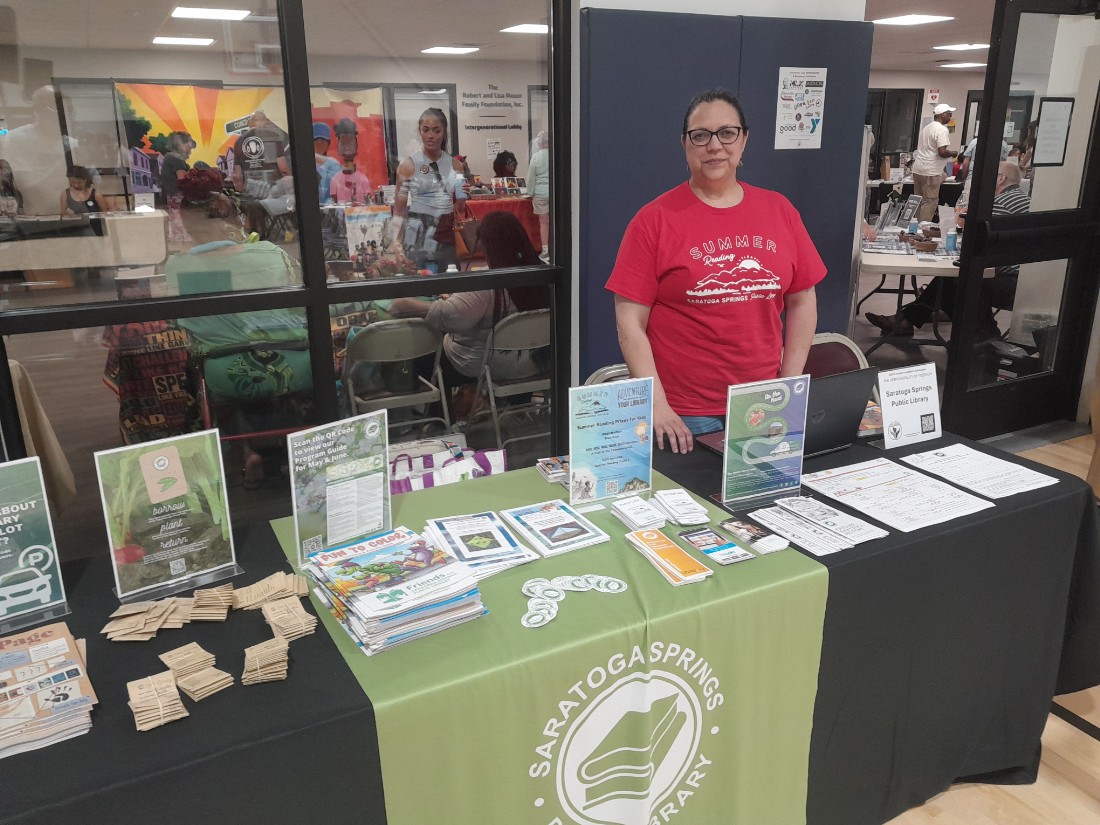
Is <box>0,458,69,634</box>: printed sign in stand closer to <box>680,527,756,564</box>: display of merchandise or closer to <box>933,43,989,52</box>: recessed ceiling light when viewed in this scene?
<box>680,527,756,564</box>: display of merchandise

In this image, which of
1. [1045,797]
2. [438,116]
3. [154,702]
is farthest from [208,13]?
[1045,797]

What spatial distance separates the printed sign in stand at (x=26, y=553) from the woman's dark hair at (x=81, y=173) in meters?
1.62

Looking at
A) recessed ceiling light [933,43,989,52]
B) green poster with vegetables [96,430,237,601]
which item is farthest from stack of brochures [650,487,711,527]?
recessed ceiling light [933,43,989,52]

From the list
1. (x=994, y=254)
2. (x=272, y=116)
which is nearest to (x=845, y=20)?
→ (x=994, y=254)

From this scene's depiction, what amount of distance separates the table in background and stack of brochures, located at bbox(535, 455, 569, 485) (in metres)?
1.58

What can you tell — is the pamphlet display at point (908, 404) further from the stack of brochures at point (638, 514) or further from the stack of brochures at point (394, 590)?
the stack of brochures at point (394, 590)

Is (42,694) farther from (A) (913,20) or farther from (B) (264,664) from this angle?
(A) (913,20)

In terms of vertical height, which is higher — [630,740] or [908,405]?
[908,405]

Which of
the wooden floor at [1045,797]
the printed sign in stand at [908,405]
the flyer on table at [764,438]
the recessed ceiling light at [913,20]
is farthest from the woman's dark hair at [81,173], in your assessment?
the recessed ceiling light at [913,20]

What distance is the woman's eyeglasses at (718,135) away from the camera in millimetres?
1954

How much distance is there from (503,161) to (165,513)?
2.23 m

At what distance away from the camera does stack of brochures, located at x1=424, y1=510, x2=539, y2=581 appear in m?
1.47

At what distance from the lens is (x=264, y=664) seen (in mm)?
1180

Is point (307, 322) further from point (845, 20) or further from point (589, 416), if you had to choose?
point (845, 20)
